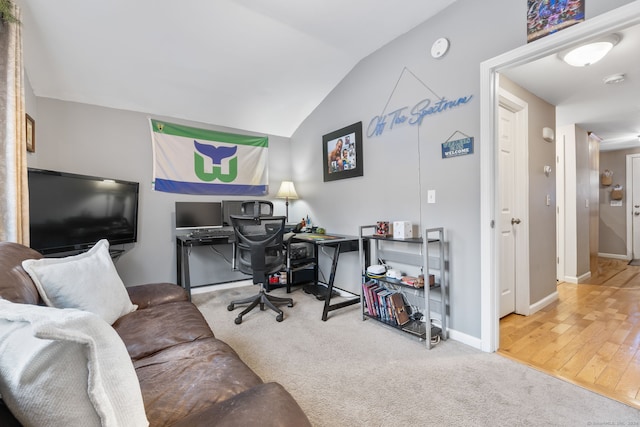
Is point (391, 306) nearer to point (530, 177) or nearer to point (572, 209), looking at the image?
point (530, 177)

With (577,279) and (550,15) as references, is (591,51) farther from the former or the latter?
(577,279)

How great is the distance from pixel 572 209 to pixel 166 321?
15.6 ft

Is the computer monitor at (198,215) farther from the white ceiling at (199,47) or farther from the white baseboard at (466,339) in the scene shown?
the white baseboard at (466,339)

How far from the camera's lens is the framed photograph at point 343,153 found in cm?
309

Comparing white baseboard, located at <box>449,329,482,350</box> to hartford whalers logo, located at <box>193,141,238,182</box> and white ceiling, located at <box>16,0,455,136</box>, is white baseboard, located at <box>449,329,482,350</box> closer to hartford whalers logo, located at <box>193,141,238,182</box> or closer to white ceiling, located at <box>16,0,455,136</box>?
white ceiling, located at <box>16,0,455,136</box>

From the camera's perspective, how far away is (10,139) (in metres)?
1.71

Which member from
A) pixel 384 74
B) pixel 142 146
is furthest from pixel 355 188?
pixel 142 146

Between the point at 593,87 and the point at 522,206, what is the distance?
1.38 m

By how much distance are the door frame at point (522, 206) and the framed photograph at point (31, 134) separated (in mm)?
4269

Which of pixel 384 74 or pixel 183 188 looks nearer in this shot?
pixel 384 74

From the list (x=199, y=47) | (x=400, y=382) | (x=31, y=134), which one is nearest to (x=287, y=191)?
(x=199, y=47)

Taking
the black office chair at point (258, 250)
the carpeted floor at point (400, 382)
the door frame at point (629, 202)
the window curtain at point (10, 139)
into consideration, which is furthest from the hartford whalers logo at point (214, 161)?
the door frame at point (629, 202)

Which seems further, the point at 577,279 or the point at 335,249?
the point at 577,279

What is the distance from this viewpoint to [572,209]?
3719 millimetres
